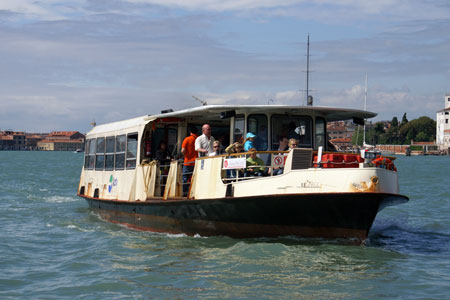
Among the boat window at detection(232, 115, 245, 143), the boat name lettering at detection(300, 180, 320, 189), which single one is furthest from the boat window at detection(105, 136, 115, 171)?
the boat name lettering at detection(300, 180, 320, 189)

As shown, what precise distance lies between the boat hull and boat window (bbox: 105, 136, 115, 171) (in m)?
4.84

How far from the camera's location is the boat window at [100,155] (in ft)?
69.8

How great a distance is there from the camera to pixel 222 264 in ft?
41.7

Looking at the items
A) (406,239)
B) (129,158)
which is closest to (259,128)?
(406,239)

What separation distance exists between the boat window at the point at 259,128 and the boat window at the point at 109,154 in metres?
6.40

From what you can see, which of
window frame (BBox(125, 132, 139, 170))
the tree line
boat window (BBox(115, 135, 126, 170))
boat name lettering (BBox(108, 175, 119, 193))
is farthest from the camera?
the tree line

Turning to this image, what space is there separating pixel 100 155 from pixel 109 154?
97 cm

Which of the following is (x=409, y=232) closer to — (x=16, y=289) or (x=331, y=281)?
(x=331, y=281)

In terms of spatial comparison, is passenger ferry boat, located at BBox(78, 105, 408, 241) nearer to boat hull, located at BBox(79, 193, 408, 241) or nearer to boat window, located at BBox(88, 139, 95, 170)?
boat hull, located at BBox(79, 193, 408, 241)

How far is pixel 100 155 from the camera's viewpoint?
21562 millimetres

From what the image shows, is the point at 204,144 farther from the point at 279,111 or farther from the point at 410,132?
the point at 410,132

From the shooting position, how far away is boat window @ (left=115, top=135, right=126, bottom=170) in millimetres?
19422

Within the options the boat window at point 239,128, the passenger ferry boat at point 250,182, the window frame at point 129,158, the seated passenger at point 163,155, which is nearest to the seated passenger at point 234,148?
the passenger ferry boat at point 250,182

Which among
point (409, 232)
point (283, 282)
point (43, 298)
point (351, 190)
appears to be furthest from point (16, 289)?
point (409, 232)
